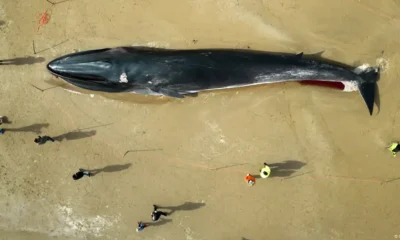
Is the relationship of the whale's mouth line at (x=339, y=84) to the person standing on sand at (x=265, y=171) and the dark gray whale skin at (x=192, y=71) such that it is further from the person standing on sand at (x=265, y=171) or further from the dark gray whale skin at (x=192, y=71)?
the person standing on sand at (x=265, y=171)

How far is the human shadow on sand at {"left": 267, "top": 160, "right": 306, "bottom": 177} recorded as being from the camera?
373 inches

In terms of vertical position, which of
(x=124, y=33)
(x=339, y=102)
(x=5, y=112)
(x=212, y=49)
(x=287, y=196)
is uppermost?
(x=339, y=102)

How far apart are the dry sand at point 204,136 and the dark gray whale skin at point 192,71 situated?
0.45 m

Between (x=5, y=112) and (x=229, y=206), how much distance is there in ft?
23.2

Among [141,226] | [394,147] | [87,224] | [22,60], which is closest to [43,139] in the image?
[22,60]

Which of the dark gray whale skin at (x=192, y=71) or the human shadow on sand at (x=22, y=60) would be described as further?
the human shadow on sand at (x=22, y=60)

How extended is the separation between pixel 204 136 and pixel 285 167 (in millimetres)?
2465

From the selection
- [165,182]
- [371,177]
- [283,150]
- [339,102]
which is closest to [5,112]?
[165,182]

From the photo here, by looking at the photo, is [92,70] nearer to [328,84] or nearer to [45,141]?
[45,141]

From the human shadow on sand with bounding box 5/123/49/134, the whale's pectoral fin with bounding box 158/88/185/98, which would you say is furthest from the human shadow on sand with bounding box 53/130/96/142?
the whale's pectoral fin with bounding box 158/88/185/98

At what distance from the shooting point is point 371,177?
945 centimetres

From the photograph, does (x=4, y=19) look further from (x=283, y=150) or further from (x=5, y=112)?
(x=283, y=150)

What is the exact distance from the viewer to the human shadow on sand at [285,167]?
948 centimetres

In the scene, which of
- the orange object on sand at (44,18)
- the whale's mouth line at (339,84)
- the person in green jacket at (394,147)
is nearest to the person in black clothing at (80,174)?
the orange object on sand at (44,18)
